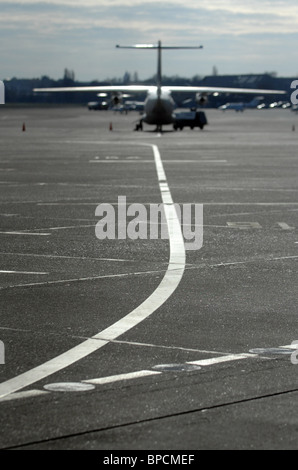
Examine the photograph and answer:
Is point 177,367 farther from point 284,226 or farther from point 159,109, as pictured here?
point 159,109

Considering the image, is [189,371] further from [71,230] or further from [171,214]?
[171,214]

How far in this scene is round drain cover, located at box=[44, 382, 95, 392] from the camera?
7.23 meters

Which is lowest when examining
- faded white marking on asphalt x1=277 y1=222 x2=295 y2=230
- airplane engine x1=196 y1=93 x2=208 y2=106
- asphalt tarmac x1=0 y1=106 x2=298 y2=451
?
airplane engine x1=196 y1=93 x2=208 y2=106

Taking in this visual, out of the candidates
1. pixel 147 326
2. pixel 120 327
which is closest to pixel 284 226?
pixel 147 326

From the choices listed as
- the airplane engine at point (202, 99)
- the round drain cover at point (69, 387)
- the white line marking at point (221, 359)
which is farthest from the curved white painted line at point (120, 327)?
the airplane engine at point (202, 99)

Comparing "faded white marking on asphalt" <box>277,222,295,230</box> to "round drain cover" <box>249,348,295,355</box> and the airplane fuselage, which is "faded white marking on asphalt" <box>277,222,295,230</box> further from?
the airplane fuselage

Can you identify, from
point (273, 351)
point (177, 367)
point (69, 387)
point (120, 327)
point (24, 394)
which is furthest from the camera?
point (120, 327)

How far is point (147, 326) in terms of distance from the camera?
9.51 meters

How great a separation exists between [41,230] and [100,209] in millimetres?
3543

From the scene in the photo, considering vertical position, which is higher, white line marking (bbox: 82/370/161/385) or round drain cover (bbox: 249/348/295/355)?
white line marking (bbox: 82/370/161/385)

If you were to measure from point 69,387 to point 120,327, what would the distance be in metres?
2.17

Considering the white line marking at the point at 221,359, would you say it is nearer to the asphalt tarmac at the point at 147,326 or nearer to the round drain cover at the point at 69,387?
the asphalt tarmac at the point at 147,326

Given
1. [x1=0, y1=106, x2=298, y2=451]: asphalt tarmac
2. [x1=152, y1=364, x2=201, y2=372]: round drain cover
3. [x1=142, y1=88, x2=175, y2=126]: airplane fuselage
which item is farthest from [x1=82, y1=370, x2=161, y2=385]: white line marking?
[x1=142, y1=88, x2=175, y2=126]: airplane fuselage

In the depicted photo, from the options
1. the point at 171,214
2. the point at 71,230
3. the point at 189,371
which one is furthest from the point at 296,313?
the point at 171,214
